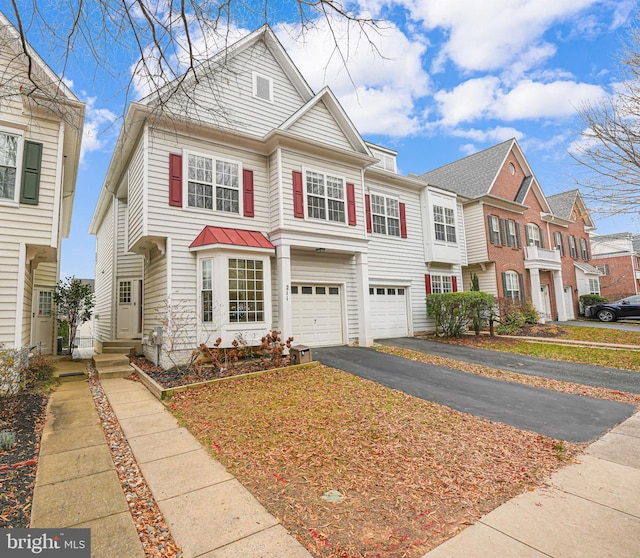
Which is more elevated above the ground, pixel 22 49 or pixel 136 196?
pixel 136 196

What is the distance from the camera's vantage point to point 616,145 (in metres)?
8.29

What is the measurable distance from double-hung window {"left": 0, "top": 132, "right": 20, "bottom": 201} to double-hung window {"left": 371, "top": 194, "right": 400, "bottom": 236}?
35.9 feet

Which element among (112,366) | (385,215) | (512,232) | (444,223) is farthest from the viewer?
(512,232)

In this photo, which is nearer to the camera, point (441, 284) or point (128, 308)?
point (128, 308)

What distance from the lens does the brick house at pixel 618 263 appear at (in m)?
31.1

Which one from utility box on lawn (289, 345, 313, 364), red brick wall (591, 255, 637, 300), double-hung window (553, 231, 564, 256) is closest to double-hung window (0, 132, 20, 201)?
utility box on lawn (289, 345, 313, 364)

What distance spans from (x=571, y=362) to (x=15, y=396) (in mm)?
13623

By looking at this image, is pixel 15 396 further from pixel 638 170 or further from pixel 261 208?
pixel 638 170

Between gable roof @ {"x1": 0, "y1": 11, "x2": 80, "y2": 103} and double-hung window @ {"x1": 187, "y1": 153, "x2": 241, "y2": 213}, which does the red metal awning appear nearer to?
double-hung window @ {"x1": 187, "y1": 153, "x2": 241, "y2": 213}

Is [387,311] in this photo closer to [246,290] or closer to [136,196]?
[246,290]

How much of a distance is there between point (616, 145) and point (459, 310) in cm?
744

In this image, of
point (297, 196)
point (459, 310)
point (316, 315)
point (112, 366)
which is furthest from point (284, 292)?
point (459, 310)

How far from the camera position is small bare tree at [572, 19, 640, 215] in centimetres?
789

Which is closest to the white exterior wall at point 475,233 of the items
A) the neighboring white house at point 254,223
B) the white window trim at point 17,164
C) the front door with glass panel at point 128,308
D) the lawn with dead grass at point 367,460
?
the neighboring white house at point 254,223
